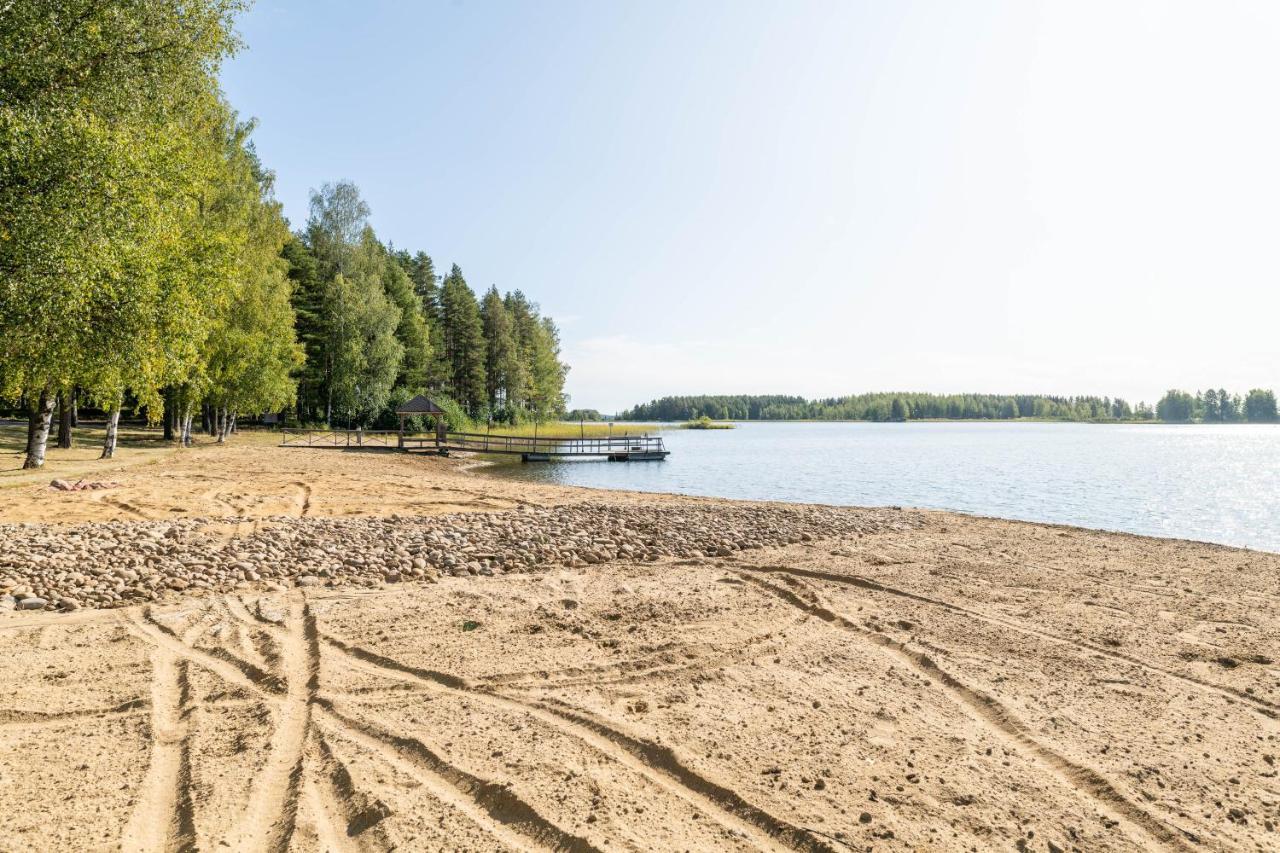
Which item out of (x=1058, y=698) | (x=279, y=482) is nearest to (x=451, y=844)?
(x=1058, y=698)

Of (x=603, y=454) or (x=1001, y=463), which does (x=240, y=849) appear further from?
(x=1001, y=463)

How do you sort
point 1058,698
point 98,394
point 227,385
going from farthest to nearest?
1. point 227,385
2. point 98,394
3. point 1058,698

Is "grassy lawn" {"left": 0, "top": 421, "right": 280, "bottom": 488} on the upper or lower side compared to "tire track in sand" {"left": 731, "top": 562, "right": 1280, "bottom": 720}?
Result: upper

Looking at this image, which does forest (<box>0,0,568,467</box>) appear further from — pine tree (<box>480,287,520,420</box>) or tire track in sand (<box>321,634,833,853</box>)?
pine tree (<box>480,287,520,420</box>)

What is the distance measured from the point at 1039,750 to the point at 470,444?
42737 millimetres

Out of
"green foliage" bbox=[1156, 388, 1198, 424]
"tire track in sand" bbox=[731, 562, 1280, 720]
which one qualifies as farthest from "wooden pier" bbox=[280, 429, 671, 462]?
"green foliage" bbox=[1156, 388, 1198, 424]

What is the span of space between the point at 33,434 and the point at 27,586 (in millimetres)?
14654

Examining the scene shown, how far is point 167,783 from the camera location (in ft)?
12.3

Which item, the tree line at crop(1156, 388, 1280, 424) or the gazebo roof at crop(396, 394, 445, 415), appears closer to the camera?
the gazebo roof at crop(396, 394, 445, 415)

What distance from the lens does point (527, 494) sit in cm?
2059

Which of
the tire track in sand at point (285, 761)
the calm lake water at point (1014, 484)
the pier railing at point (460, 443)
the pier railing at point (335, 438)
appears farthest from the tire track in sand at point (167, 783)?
the pier railing at point (460, 443)

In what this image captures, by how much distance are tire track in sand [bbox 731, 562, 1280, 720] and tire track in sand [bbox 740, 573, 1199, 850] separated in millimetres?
1596

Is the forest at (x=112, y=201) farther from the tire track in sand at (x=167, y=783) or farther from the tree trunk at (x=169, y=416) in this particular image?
the tire track in sand at (x=167, y=783)

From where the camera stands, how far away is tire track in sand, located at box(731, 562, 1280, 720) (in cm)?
544
